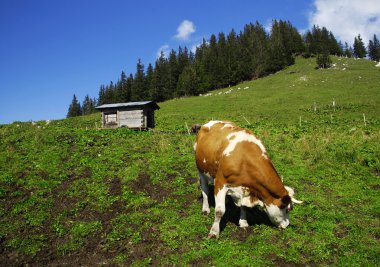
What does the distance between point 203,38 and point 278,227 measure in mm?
128006

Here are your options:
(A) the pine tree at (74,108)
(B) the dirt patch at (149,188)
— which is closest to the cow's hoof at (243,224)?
(B) the dirt patch at (149,188)

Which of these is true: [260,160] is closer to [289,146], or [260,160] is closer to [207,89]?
[289,146]

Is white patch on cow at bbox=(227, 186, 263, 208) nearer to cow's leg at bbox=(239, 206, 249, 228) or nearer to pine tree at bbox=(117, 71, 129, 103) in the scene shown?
cow's leg at bbox=(239, 206, 249, 228)

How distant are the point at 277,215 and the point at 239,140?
2229mm

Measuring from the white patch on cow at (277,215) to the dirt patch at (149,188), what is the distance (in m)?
4.32

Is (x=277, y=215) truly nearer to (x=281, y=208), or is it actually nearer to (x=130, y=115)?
(x=281, y=208)

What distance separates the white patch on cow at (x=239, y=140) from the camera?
8.23 metres

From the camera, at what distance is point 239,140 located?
329 inches

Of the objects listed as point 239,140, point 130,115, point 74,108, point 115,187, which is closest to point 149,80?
point 74,108

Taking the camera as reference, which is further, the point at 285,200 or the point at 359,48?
the point at 359,48

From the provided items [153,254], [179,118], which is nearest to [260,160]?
[153,254]

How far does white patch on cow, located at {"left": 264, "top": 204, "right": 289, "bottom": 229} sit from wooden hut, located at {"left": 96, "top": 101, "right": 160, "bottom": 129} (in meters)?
26.4

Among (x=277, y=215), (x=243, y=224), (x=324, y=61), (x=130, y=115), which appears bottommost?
(x=243, y=224)

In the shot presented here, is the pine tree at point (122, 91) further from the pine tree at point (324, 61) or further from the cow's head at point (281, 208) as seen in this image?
the cow's head at point (281, 208)
